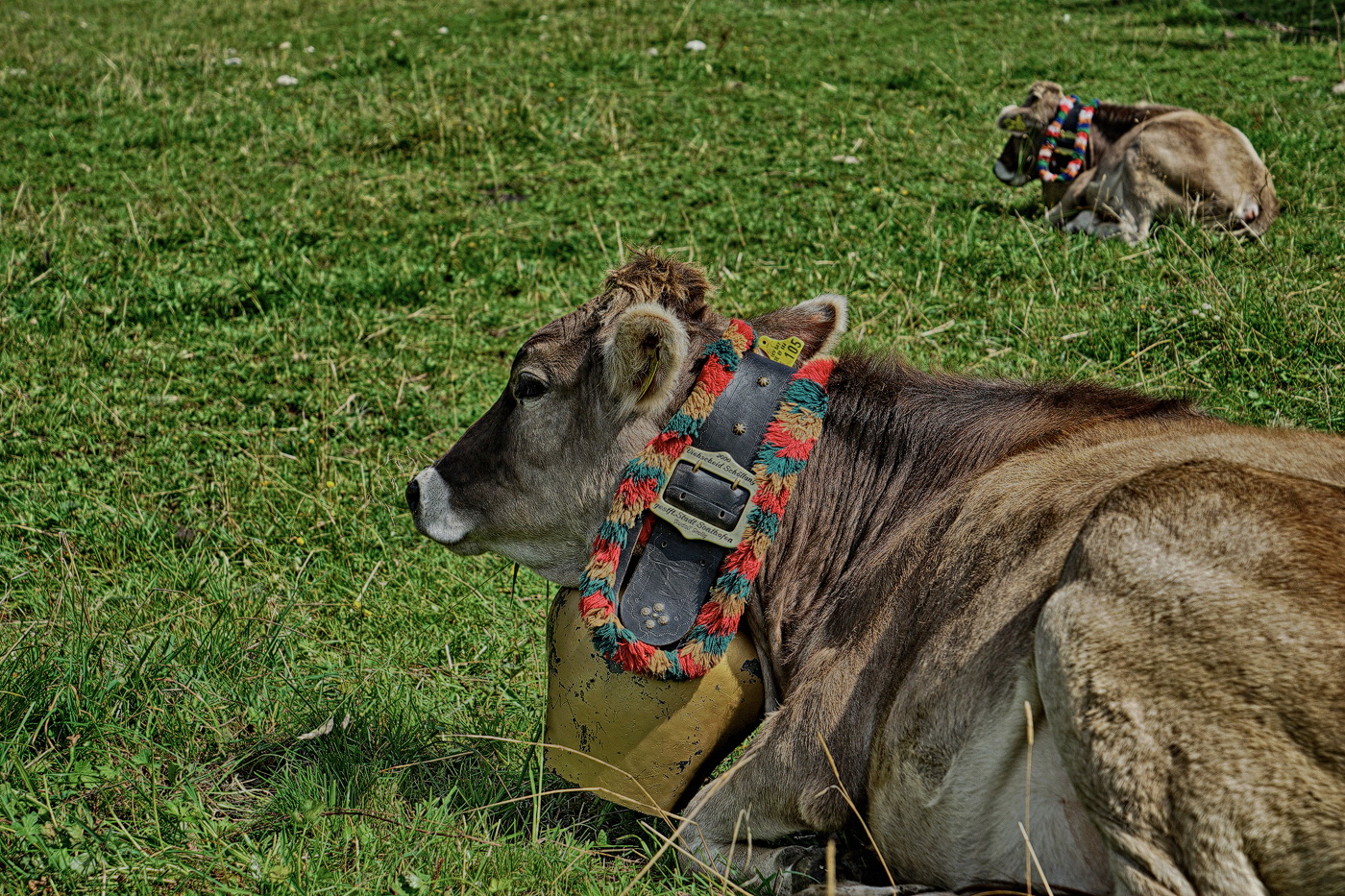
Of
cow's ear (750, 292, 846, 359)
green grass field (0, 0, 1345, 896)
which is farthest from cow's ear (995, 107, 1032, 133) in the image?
cow's ear (750, 292, 846, 359)

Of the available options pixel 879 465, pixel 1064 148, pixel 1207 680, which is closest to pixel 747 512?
pixel 879 465

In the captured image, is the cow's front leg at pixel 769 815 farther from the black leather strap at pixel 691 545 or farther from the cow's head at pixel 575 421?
the cow's head at pixel 575 421

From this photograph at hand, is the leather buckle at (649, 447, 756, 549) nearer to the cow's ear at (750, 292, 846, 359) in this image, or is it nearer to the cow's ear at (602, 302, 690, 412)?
the cow's ear at (602, 302, 690, 412)

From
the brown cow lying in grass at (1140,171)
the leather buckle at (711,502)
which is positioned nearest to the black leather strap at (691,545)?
the leather buckle at (711,502)

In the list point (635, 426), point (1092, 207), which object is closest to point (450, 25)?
point (1092, 207)

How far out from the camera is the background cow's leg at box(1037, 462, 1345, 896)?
220 centimetres

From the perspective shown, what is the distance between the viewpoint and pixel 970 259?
24.4ft

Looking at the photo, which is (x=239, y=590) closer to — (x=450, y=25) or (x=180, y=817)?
(x=180, y=817)

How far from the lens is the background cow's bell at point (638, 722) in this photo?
3.50 metres

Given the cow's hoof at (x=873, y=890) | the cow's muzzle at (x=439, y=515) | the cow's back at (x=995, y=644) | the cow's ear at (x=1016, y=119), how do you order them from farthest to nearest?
the cow's ear at (x=1016, y=119) → the cow's muzzle at (x=439, y=515) → the cow's hoof at (x=873, y=890) → the cow's back at (x=995, y=644)

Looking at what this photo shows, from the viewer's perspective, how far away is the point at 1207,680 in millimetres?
2355

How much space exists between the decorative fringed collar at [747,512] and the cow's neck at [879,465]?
16cm

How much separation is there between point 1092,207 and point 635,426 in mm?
5684

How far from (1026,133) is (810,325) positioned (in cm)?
568
